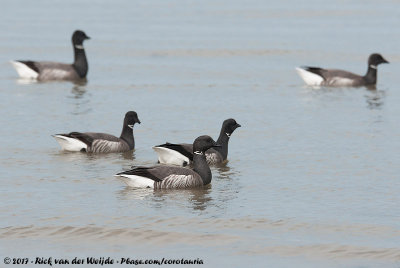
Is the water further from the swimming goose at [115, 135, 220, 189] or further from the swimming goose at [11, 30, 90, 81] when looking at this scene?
the swimming goose at [11, 30, 90, 81]

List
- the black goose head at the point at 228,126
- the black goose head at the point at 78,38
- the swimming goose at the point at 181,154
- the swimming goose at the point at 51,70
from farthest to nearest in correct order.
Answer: the black goose head at the point at 78,38 → the swimming goose at the point at 51,70 → the black goose head at the point at 228,126 → the swimming goose at the point at 181,154

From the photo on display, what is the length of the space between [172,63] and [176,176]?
22103 millimetres

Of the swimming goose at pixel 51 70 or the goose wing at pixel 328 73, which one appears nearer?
the goose wing at pixel 328 73

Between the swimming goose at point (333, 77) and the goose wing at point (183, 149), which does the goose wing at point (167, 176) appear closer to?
the goose wing at point (183, 149)

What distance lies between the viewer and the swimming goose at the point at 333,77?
33531 millimetres

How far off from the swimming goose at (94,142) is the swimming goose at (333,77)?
44.3 feet

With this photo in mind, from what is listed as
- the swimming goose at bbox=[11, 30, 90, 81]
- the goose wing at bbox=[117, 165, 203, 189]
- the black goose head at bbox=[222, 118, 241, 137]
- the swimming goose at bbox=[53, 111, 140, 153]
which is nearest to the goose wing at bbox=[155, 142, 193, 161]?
the black goose head at bbox=[222, 118, 241, 137]

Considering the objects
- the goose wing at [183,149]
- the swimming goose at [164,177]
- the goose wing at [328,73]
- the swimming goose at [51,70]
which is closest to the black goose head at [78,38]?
the swimming goose at [51,70]

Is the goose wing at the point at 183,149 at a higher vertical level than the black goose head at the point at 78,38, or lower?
lower

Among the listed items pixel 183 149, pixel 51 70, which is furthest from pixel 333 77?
pixel 183 149

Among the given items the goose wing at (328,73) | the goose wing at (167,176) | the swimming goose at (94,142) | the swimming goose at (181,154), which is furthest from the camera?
the goose wing at (328,73)

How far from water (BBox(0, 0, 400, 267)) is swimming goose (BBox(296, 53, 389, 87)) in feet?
1.33

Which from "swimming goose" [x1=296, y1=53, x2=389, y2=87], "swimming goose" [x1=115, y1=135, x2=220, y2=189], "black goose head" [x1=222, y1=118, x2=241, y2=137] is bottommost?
"swimming goose" [x1=115, y1=135, x2=220, y2=189]

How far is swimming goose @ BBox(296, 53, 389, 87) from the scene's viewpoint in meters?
33.5
